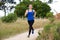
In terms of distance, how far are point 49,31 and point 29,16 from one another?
85.7 inches

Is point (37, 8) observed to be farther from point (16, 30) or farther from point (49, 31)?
point (49, 31)

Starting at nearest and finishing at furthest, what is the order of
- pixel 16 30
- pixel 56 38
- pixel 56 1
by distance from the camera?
pixel 56 38
pixel 16 30
pixel 56 1

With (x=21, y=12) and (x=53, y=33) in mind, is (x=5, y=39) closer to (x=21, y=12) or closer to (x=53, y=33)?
(x=53, y=33)

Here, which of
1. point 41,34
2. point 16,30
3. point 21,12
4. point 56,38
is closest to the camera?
point 56,38

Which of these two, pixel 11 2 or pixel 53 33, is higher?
pixel 53 33

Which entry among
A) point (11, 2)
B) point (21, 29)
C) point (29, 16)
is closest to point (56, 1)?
point (11, 2)

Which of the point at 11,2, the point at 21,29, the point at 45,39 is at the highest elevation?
the point at 45,39

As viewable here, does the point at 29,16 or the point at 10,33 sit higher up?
the point at 29,16

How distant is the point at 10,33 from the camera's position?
47.7 feet

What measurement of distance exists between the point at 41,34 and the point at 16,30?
176 inches

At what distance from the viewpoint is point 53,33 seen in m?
10.5

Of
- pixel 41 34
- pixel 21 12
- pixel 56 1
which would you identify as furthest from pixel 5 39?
pixel 56 1

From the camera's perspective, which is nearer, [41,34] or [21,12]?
[41,34]

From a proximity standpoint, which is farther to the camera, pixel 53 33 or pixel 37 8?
pixel 37 8
